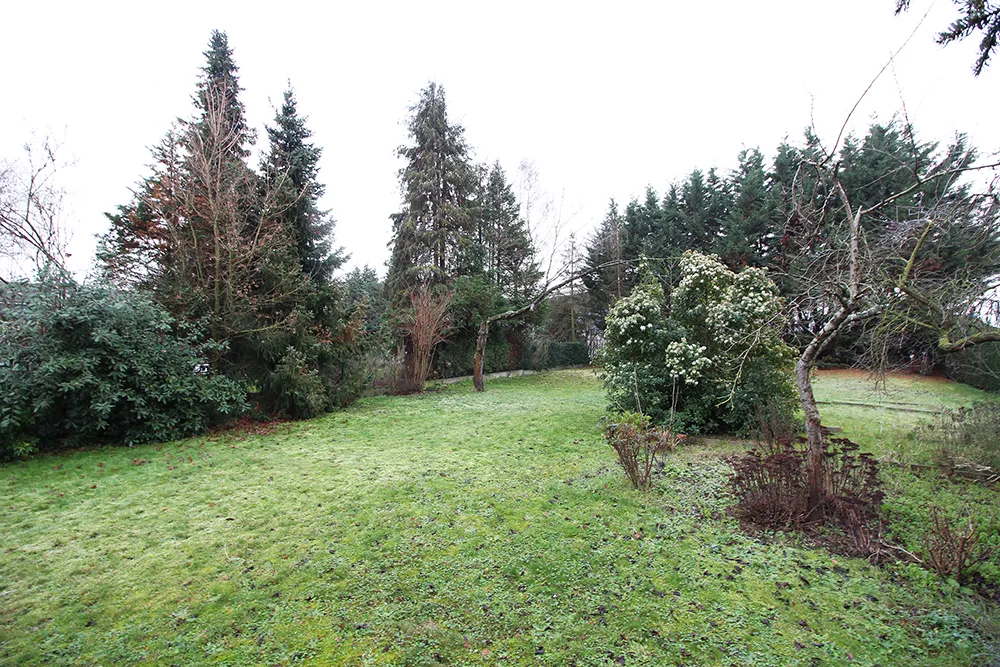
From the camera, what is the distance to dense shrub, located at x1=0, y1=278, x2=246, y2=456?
19.5 feet

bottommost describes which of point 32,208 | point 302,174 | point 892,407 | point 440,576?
point 892,407

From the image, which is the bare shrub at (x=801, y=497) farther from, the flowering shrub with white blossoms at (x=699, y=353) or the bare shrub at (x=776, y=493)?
the flowering shrub with white blossoms at (x=699, y=353)

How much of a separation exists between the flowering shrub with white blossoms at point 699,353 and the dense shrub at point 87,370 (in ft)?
24.6

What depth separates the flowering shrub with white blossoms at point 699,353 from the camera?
6602mm

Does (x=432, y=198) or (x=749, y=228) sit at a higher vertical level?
(x=432, y=198)

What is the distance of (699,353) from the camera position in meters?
6.64

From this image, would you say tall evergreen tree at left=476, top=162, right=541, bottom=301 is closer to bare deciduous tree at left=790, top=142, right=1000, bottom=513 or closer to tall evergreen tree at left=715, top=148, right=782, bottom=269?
tall evergreen tree at left=715, top=148, right=782, bottom=269

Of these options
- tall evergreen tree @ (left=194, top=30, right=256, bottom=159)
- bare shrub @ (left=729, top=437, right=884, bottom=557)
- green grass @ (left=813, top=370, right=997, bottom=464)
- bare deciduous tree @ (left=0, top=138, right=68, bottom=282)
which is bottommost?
green grass @ (left=813, top=370, right=997, bottom=464)

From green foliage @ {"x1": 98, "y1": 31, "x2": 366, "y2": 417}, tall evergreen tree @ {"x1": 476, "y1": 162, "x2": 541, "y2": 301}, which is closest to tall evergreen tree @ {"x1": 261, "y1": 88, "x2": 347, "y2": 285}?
green foliage @ {"x1": 98, "y1": 31, "x2": 366, "y2": 417}

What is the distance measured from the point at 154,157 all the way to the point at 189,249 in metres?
2.15

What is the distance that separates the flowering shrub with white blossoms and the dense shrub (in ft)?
24.6

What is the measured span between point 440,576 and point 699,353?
5361 mm

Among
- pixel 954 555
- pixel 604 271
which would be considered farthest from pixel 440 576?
pixel 604 271

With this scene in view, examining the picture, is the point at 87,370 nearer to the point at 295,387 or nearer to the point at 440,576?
the point at 295,387
